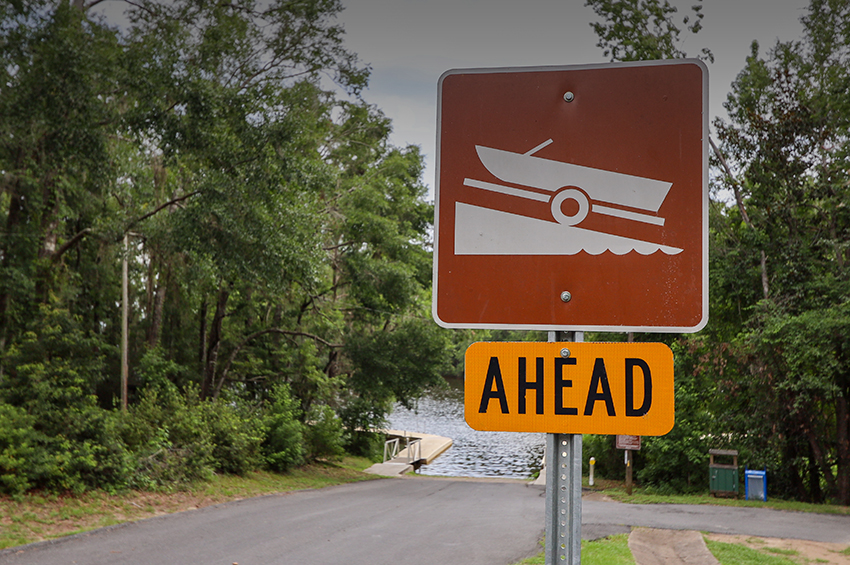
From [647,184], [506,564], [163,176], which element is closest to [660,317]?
[647,184]

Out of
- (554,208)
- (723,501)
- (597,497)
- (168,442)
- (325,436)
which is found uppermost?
(554,208)

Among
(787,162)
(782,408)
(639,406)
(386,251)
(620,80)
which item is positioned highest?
(787,162)

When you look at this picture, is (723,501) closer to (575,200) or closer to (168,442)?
(168,442)

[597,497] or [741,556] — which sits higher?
[741,556]

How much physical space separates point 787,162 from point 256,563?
15.5 m

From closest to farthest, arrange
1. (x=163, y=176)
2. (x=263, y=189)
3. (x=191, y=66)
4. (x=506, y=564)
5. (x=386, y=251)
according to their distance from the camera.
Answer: (x=506, y=564), (x=191, y=66), (x=263, y=189), (x=163, y=176), (x=386, y=251)

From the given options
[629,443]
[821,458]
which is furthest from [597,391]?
[821,458]

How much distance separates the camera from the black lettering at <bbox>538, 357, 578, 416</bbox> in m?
1.69

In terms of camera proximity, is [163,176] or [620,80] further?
[163,176]

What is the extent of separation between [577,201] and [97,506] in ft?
38.8

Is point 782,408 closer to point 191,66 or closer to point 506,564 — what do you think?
point 506,564

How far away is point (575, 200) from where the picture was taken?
5.64 ft

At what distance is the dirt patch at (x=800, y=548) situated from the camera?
8976 millimetres

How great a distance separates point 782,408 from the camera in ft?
56.1
